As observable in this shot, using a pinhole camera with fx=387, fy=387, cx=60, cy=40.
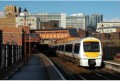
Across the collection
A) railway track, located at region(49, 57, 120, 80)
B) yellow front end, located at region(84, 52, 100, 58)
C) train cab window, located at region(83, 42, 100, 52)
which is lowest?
railway track, located at region(49, 57, 120, 80)

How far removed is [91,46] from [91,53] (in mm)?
908

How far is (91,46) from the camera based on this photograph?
35.8 m

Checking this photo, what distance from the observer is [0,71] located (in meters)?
22.8

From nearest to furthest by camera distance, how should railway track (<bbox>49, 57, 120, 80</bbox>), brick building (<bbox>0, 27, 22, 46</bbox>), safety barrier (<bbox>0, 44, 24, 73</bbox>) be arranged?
1. safety barrier (<bbox>0, 44, 24, 73</bbox>)
2. railway track (<bbox>49, 57, 120, 80</bbox>)
3. brick building (<bbox>0, 27, 22, 46</bbox>)

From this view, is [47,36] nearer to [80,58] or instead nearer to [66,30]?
[66,30]

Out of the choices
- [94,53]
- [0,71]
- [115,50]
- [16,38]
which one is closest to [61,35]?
[16,38]

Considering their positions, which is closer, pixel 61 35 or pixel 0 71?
pixel 0 71

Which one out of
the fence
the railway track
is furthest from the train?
the fence

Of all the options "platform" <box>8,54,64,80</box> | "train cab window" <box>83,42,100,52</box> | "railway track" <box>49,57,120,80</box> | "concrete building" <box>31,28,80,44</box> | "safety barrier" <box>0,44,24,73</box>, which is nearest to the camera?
"platform" <box>8,54,64,80</box>

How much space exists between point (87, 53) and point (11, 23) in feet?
497

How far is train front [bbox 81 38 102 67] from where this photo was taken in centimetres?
3469

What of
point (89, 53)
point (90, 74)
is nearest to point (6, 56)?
point (90, 74)

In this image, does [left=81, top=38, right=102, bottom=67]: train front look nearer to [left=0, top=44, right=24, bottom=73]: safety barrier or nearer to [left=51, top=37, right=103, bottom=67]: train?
[left=51, top=37, right=103, bottom=67]: train

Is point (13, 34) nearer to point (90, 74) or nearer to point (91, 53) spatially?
point (91, 53)
